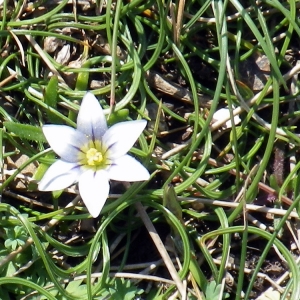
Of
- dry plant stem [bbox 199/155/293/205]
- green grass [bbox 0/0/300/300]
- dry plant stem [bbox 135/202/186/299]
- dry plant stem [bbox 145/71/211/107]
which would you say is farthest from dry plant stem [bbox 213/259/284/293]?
dry plant stem [bbox 145/71/211/107]

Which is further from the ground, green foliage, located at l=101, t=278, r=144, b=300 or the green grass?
the green grass

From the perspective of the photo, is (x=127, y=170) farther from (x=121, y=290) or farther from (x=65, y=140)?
(x=121, y=290)

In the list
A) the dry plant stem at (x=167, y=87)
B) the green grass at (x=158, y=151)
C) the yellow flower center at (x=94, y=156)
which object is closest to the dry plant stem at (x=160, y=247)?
the green grass at (x=158, y=151)

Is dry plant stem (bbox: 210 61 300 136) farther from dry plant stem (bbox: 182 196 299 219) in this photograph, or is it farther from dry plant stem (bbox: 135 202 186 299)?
dry plant stem (bbox: 135 202 186 299)

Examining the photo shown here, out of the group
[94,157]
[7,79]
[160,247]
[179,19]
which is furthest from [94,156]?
[179,19]

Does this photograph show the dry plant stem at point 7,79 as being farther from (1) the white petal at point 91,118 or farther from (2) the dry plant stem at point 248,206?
(2) the dry plant stem at point 248,206

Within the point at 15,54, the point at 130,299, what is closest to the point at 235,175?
the point at 130,299

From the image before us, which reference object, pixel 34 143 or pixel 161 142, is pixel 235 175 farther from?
pixel 34 143
